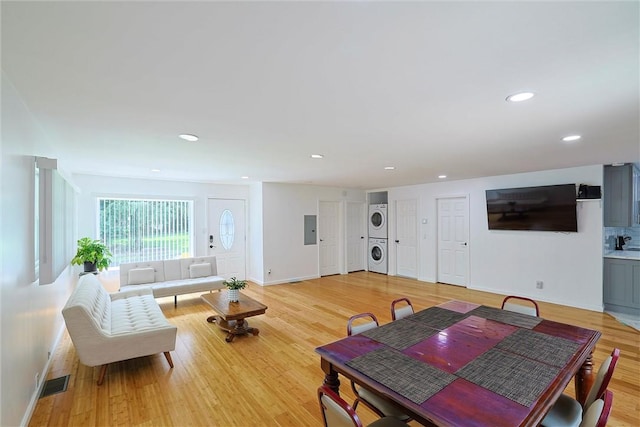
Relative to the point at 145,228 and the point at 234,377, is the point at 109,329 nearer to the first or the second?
the point at 234,377

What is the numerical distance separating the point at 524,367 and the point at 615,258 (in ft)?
15.0

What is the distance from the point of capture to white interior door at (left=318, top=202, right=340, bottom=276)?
7.47m

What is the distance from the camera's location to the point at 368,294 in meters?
5.70

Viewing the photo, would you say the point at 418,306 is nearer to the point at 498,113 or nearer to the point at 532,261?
the point at 532,261

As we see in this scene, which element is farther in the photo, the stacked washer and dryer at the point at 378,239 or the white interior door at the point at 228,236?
the stacked washer and dryer at the point at 378,239

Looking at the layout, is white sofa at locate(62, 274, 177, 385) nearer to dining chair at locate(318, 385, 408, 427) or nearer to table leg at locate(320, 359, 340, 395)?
table leg at locate(320, 359, 340, 395)

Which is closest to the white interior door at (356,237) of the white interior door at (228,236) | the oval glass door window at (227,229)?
the white interior door at (228,236)

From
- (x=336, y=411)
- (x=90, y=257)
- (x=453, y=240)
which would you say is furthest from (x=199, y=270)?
(x=453, y=240)

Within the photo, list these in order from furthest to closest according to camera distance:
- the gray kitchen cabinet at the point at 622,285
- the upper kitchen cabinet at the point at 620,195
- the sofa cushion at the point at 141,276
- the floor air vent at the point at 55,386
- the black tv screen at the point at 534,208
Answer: the sofa cushion at the point at 141,276
the black tv screen at the point at 534,208
the upper kitchen cabinet at the point at 620,195
the gray kitchen cabinet at the point at 622,285
the floor air vent at the point at 55,386

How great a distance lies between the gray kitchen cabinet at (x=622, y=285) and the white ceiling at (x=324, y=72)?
2.49 m

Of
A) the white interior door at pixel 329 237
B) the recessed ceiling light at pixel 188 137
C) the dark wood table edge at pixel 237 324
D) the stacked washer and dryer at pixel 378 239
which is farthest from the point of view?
the stacked washer and dryer at pixel 378 239

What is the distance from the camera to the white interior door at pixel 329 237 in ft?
24.5

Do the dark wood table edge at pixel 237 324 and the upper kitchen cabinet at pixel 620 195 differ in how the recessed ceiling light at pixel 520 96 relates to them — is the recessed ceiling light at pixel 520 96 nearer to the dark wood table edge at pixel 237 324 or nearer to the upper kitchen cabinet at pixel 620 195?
the dark wood table edge at pixel 237 324

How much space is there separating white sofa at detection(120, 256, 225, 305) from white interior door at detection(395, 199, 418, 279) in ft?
14.5
